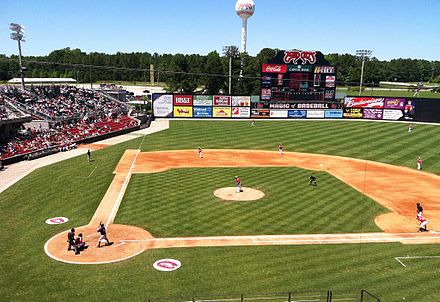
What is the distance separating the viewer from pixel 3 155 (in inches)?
1539

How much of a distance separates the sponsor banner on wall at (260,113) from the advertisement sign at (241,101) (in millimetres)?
2073

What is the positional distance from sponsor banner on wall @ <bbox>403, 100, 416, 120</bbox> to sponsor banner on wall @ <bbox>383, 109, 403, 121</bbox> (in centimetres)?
95

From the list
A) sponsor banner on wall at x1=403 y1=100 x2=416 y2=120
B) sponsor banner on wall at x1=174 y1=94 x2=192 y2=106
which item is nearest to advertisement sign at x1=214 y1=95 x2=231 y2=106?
sponsor banner on wall at x1=174 y1=94 x2=192 y2=106

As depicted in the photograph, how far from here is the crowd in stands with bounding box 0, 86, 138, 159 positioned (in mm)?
45406

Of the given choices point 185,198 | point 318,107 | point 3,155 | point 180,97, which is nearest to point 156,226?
point 185,198

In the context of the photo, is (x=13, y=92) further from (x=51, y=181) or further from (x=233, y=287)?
(x=233, y=287)

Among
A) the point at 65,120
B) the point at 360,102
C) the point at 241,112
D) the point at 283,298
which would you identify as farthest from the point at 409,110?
the point at 283,298

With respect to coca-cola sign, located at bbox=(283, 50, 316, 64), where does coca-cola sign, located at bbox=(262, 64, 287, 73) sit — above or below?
below

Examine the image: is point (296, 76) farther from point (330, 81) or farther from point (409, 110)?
point (409, 110)

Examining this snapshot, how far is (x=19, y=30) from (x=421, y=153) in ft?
213

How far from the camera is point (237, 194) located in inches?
1112

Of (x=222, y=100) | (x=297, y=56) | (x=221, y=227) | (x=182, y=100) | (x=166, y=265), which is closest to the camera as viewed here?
(x=166, y=265)

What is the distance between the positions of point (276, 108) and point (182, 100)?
814 inches

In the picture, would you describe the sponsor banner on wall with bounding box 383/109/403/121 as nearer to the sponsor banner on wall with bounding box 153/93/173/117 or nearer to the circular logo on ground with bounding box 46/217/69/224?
the sponsor banner on wall with bounding box 153/93/173/117
